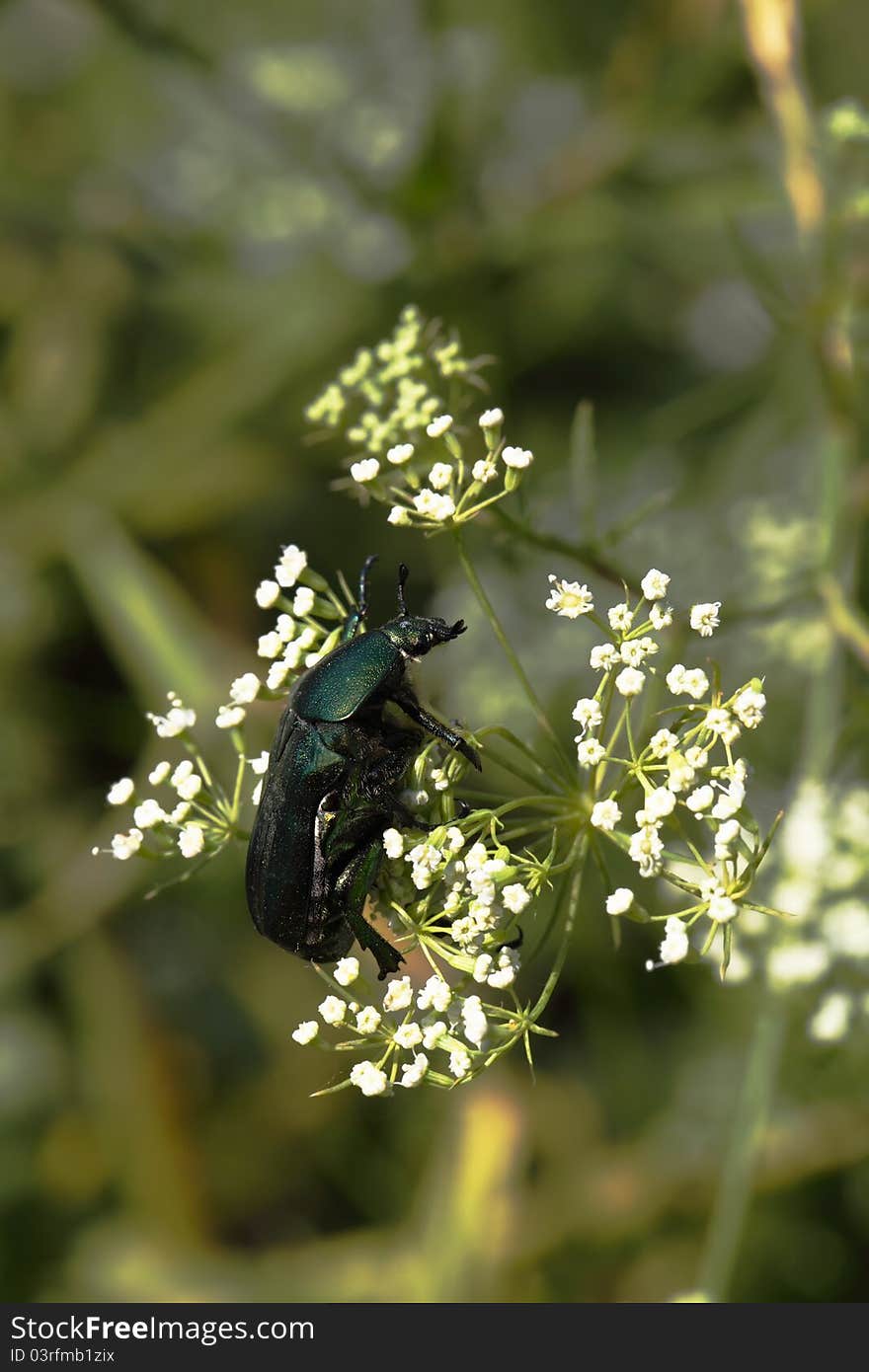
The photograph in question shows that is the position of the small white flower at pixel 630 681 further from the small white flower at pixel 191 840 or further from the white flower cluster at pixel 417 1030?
the small white flower at pixel 191 840

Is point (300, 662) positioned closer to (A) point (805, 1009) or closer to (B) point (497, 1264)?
(A) point (805, 1009)

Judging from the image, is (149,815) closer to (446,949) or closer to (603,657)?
(446,949)

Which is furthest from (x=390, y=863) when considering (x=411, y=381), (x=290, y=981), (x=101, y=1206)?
(x=101, y=1206)

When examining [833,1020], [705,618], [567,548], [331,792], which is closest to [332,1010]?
[331,792]

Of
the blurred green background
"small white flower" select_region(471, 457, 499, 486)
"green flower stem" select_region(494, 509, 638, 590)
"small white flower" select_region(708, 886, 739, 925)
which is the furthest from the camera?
the blurred green background

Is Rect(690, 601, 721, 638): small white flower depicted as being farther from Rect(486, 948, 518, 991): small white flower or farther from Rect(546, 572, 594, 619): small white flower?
Rect(486, 948, 518, 991): small white flower

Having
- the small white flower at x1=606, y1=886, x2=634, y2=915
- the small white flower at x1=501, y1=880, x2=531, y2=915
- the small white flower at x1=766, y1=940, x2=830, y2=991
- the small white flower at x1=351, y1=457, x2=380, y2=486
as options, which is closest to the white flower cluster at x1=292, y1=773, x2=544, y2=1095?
the small white flower at x1=501, y1=880, x2=531, y2=915
